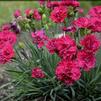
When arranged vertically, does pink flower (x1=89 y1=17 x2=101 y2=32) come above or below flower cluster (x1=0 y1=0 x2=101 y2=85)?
above

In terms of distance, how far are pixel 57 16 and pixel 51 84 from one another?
691 millimetres

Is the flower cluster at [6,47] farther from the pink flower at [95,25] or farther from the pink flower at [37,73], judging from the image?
the pink flower at [95,25]

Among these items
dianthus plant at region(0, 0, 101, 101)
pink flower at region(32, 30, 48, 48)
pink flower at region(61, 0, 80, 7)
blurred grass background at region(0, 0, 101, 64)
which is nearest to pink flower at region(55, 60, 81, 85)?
dianthus plant at region(0, 0, 101, 101)

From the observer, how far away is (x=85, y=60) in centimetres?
448

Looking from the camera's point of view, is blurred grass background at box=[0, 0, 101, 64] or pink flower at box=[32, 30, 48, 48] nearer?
pink flower at box=[32, 30, 48, 48]

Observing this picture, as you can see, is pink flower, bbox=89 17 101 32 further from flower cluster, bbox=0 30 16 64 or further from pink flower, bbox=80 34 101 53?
flower cluster, bbox=0 30 16 64

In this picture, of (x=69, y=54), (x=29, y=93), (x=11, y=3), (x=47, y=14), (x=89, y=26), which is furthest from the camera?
(x=11, y=3)

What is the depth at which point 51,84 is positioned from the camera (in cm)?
497

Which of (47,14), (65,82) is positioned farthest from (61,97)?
(47,14)

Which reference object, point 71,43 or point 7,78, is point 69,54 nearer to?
point 71,43

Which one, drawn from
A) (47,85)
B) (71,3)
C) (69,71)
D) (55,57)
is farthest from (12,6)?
(69,71)

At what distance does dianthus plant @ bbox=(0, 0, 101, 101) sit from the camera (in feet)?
14.6

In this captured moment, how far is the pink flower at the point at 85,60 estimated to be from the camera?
4.45m

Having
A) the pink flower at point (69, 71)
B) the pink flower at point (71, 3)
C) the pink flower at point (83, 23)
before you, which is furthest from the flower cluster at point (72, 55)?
the pink flower at point (71, 3)
